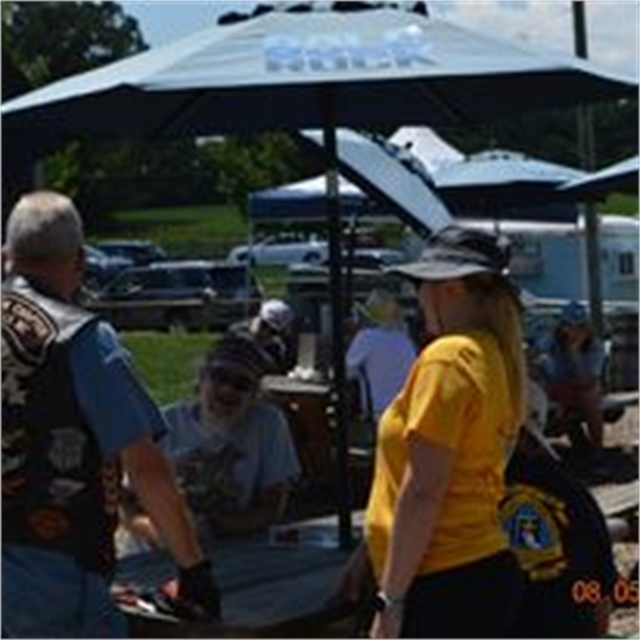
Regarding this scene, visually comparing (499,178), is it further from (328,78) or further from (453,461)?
(453,461)

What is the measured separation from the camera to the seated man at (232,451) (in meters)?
5.88

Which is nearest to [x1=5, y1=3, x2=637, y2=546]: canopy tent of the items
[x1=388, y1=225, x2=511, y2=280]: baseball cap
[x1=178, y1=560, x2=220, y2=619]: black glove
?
[x1=388, y1=225, x2=511, y2=280]: baseball cap

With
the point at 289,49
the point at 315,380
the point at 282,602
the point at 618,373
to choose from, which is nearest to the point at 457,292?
the point at 282,602

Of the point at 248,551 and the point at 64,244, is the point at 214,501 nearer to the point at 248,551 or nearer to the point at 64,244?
the point at 248,551

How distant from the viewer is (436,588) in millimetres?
3646

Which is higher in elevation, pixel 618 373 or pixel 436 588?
pixel 436 588

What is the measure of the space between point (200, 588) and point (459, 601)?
68 centimetres

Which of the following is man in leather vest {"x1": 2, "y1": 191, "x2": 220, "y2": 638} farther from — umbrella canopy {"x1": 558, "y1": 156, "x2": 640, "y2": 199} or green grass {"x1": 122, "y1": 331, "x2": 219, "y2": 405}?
green grass {"x1": 122, "y1": 331, "x2": 219, "y2": 405}

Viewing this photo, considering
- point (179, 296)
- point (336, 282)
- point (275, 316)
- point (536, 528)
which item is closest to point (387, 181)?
point (275, 316)

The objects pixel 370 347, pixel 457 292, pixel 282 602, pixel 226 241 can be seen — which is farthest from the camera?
pixel 226 241

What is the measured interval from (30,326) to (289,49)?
2340 mm

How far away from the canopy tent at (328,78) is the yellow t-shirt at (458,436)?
1.99 m

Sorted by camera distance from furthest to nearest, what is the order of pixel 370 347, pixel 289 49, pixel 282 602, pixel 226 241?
pixel 226 241, pixel 370 347, pixel 289 49, pixel 282 602

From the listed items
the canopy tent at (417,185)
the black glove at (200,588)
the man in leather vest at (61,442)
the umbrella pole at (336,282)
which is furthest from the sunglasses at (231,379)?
the canopy tent at (417,185)
